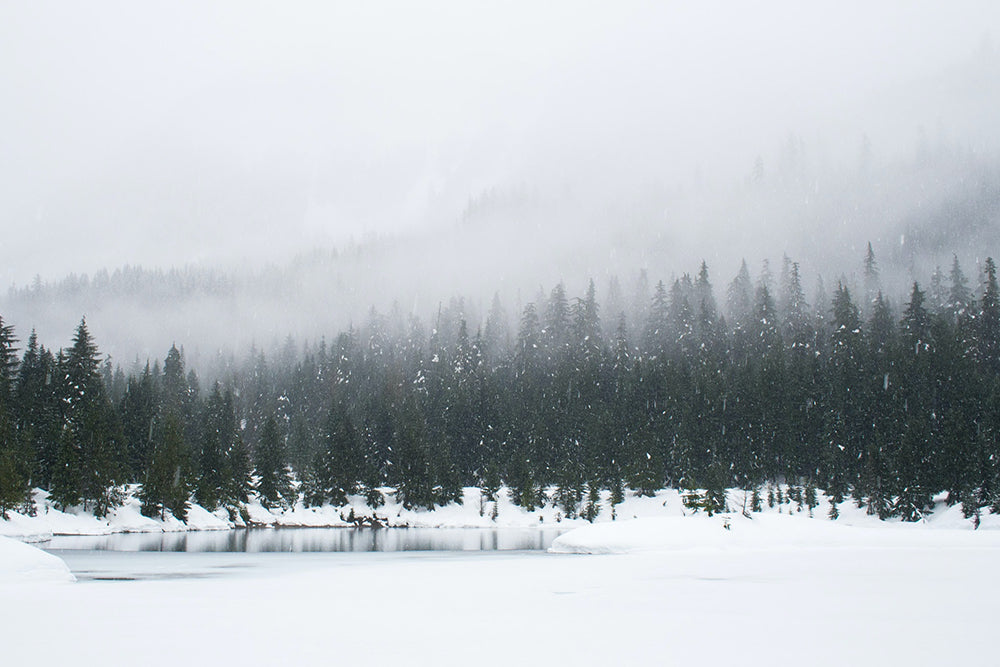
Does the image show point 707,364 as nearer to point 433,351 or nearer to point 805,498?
point 805,498

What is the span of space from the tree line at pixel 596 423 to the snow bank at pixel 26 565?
3472cm

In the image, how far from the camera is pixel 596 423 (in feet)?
346

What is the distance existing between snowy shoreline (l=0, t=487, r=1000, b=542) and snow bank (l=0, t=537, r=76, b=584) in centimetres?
3912

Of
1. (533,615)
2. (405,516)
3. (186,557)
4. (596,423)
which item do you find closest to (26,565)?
(533,615)

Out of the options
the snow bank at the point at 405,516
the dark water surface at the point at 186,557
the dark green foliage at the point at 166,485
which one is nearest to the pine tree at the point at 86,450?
the snow bank at the point at 405,516

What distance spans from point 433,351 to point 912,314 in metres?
94.2

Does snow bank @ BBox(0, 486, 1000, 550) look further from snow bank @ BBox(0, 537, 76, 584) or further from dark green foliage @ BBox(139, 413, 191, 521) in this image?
snow bank @ BBox(0, 537, 76, 584)

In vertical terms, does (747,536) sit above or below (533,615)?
below

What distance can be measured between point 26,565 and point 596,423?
8915 centimetres

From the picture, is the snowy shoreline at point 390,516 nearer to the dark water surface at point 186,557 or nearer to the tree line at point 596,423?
the tree line at point 596,423

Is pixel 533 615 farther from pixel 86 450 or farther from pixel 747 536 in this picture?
pixel 86 450

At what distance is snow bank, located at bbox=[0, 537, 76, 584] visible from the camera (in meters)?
20.6

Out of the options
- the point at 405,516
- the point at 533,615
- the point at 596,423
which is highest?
the point at 596,423

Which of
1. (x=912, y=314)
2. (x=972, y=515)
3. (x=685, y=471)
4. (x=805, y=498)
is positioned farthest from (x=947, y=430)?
(x=912, y=314)
